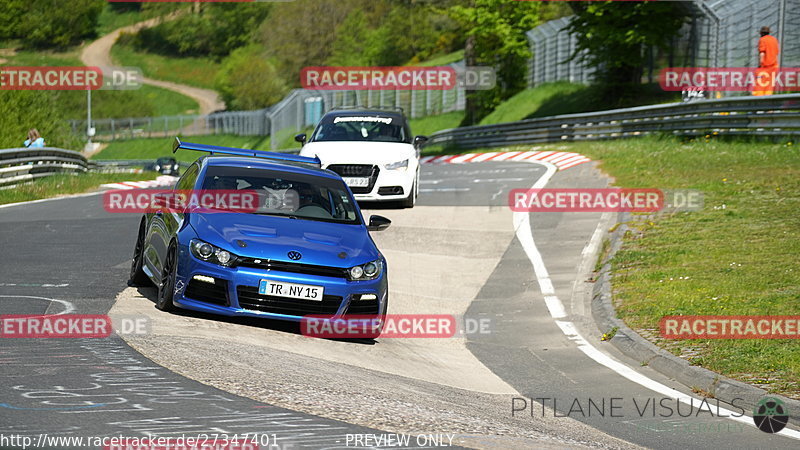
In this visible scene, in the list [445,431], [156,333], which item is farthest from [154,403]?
[156,333]

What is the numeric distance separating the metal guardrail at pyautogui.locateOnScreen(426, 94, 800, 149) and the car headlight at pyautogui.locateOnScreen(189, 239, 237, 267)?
16.3m

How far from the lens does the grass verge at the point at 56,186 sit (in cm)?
2366

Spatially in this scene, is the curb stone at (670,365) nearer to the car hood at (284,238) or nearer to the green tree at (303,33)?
the car hood at (284,238)

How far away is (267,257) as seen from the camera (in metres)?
9.49

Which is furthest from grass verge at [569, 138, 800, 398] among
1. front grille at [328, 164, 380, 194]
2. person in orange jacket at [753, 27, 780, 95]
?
front grille at [328, 164, 380, 194]

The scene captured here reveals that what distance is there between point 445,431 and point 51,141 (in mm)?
42513

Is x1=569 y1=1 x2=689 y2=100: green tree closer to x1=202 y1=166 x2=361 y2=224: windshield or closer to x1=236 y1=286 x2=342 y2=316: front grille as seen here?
x1=202 y1=166 x2=361 y2=224: windshield

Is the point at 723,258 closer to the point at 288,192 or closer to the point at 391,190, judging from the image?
the point at 288,192

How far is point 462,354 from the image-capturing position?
10.5 meters

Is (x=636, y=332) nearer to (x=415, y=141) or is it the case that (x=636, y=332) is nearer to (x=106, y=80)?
(x=415, y=141)

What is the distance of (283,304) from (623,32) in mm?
31765

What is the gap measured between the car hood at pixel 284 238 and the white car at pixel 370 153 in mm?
7749

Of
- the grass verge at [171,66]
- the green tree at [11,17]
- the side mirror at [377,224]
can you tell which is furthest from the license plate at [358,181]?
the grass verge at [171,66]

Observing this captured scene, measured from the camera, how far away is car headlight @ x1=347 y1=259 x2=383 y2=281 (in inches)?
383
